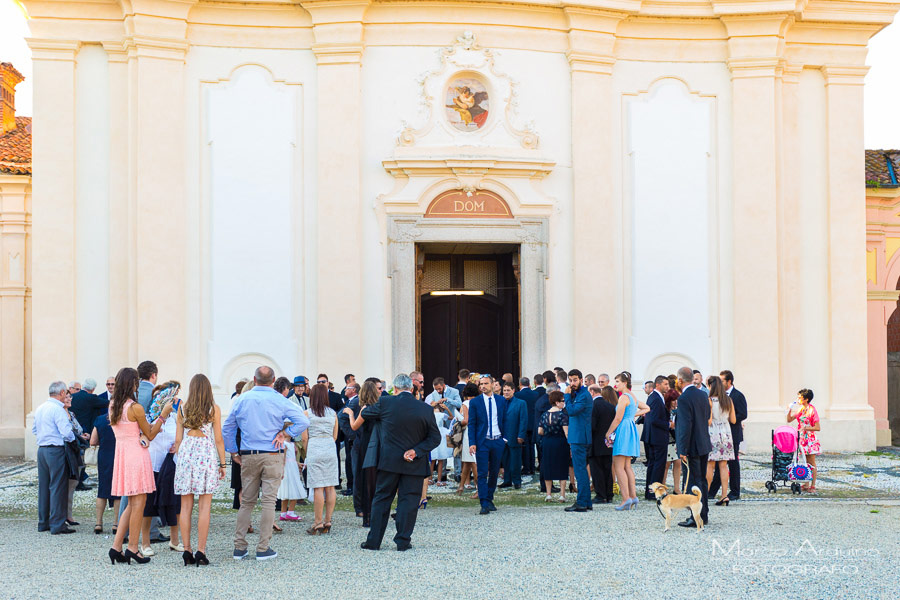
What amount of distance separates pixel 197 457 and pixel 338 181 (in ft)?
33.7

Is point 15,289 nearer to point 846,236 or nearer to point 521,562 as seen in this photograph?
point 521,562

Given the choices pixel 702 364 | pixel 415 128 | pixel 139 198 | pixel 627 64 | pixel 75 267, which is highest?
pixel 627 64

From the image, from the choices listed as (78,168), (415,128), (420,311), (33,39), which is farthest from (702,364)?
(33,39)

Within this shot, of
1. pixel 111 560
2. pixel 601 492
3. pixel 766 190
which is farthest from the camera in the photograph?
pixel 766 190

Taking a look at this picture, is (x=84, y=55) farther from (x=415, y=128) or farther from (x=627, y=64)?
(x=627, y=64)

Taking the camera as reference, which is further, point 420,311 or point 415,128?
point 420,311

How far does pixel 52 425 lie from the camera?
1121 cm

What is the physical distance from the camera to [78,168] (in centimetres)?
1889

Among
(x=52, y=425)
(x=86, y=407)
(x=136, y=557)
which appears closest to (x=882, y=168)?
(x=86, y=407)

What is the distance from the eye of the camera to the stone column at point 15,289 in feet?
71.7

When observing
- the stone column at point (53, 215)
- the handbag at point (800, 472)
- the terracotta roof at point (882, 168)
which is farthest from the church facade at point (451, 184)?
the handbag at point (800, 472)

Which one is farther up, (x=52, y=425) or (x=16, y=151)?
(x=16, y=151)

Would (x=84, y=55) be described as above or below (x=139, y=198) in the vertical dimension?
above

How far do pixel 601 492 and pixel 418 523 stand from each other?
2811mm
